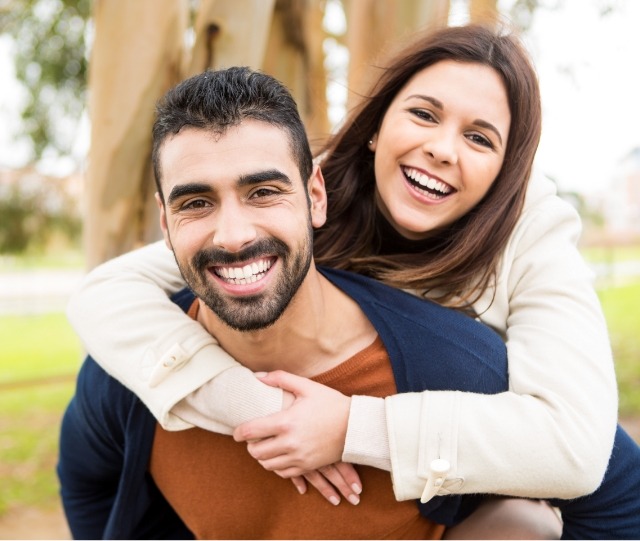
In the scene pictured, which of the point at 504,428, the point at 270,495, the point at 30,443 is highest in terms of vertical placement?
the point at 504,428

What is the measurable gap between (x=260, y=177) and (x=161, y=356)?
0.51 metres

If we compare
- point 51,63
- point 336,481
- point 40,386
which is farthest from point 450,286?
point 40,386

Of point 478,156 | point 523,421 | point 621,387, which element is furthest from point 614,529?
point 621,387

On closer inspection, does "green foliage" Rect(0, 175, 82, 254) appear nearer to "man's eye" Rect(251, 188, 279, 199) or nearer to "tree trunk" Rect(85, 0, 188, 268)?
"tree trunk" Rect(85, 0, 188, 268)

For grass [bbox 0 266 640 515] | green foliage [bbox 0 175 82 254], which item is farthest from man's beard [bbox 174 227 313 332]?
grass [bbox 0 266 640 515]

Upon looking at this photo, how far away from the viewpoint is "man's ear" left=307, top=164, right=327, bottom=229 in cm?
206

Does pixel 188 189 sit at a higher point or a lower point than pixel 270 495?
higher

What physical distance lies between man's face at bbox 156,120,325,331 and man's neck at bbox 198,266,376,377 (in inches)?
4.6

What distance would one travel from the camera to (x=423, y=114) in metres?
2.30

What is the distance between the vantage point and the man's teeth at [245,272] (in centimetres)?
180

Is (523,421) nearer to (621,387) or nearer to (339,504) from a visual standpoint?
(339,504)

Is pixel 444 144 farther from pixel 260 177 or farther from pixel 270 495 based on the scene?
pixel 270 495

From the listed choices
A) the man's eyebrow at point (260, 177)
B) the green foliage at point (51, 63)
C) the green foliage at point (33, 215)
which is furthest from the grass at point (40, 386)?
the man's eyebrow at point (260, 177)

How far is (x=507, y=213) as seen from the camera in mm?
Result: 2254
